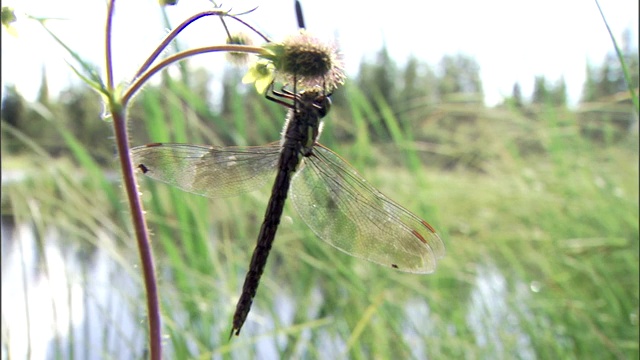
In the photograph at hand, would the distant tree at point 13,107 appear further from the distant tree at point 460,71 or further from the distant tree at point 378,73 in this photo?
the distant tree at point 460,71

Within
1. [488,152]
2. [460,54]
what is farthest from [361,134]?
[460,54]

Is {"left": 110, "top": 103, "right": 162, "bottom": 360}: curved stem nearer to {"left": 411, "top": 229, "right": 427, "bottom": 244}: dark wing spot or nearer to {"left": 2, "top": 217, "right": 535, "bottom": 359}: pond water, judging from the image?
{"left": 411, "top": 229, "right": 427, "bottom": 244}: dark wing spot

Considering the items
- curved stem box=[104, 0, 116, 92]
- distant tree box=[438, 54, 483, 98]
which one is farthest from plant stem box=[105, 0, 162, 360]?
distant tree box=[438, 54, 483, 98]

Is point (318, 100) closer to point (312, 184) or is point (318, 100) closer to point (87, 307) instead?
point (312, 184)

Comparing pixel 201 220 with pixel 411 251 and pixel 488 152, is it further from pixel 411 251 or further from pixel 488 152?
pixel 488 152

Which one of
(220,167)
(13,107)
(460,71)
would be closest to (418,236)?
(220,167)

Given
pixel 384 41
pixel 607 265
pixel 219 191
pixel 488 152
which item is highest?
pixel 384 41

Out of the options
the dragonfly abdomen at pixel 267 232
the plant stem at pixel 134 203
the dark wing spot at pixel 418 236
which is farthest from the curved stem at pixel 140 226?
the dark wing spot at pixel 418 236

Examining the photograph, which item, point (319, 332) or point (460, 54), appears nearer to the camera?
point (319, 332)
